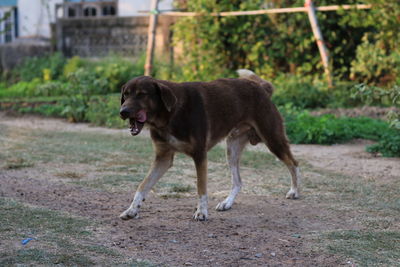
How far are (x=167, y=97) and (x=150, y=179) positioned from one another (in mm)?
814

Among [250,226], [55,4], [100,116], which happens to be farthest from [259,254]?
[55,4]

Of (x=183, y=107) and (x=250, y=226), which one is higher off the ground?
(x=183, y=107)

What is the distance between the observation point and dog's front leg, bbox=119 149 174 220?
5.20 metres

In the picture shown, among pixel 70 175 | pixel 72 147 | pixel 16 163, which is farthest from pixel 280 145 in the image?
pixel 72 147

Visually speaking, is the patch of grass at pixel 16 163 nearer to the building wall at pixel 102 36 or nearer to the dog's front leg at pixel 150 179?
the dog's front leg at pixel 150 179

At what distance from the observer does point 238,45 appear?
14.2 meters

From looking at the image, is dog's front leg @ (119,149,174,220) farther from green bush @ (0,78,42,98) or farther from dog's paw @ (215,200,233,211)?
green bush @ (0,78,42,98)

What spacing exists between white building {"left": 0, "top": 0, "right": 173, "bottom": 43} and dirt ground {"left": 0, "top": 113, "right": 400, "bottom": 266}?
14.8m

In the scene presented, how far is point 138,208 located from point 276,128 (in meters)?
1.64

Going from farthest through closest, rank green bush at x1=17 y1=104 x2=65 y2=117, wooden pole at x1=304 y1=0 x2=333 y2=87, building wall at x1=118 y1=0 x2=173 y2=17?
building wall at x1=118 y1=0 x2=173 y2=17
green bush at x1=17 y1=104 x2=65 y2=117
wooden pole at x1=304 y1=0 x2=333 y2=87

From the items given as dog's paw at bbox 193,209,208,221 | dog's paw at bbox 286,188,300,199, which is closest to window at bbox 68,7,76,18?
dog's paw at bbox 286,188,300,199

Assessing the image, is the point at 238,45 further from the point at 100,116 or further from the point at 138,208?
the point at 138,208

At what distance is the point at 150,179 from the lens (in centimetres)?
541

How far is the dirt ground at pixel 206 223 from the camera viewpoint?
423 centimetres
